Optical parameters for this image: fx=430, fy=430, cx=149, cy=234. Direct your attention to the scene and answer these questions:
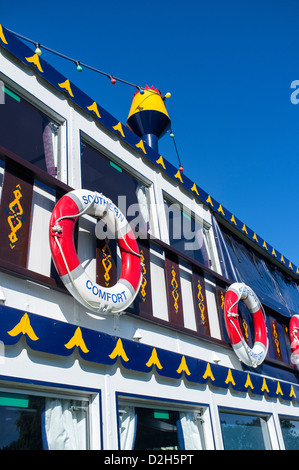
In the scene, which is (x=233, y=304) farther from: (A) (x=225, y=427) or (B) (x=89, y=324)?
(B) (x=89, y=324)

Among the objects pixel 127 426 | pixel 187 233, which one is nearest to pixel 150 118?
pixel 187 233

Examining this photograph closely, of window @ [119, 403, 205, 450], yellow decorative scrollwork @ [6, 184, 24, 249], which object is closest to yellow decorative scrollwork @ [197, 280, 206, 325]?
window @ [119, 403, 205, 450]

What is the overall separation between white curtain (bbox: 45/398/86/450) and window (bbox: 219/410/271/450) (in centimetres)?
172

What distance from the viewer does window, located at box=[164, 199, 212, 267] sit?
5094mm

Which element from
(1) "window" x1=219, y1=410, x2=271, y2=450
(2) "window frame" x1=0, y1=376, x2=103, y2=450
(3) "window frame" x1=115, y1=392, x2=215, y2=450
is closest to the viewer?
(2) "window frame" x1=0, y1=376, x2=103, y2=450

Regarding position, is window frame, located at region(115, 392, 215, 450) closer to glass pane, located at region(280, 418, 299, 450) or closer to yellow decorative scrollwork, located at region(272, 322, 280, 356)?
glass pane, located at region(280, 418, 299, 450)

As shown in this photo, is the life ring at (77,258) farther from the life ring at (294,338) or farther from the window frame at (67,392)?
the life ring at (294,338)

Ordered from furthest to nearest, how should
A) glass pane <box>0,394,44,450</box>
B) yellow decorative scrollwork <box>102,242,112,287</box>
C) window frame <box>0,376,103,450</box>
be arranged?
yellow decorative scrollwork <box>102,242,112,287</box> < window frame <box>0,376,103,450</box> < glass pane <box>0,394,44,450</box>

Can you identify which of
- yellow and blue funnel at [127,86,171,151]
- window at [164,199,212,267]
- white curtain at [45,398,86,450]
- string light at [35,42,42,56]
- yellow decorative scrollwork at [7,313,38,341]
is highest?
yellow and blue funnel at [127,86,171,151]

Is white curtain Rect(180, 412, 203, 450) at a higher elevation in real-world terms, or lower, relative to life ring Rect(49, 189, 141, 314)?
lower

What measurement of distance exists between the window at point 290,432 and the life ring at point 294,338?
95 centimetres

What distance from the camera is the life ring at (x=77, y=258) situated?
2.86 meters

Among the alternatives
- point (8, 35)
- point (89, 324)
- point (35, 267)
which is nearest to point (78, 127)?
point (8, 35)

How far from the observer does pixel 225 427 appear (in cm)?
400
